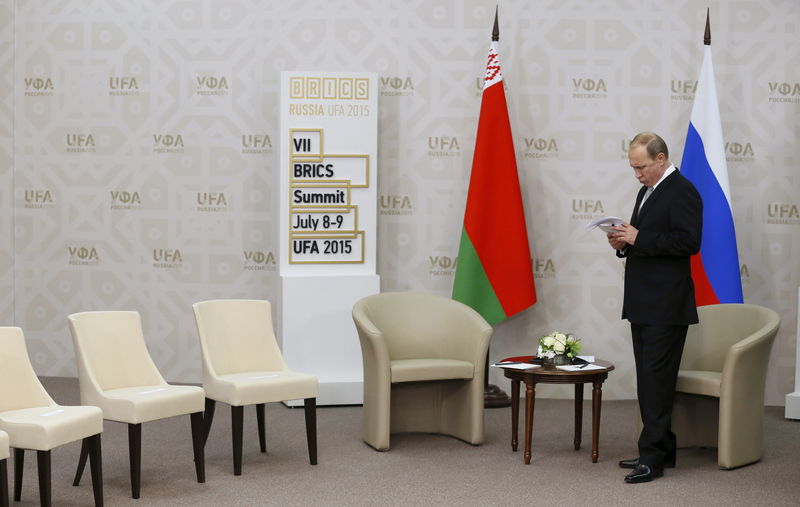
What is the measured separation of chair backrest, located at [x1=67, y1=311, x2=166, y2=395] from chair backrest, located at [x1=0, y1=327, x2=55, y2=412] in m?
0.30

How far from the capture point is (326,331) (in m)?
6.50

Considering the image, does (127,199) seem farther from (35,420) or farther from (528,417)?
(528,417)

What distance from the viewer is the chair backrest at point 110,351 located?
449 cm

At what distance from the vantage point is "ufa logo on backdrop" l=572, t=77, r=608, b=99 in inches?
277

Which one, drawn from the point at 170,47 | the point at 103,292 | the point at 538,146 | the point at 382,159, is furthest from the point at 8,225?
the point at 538,146

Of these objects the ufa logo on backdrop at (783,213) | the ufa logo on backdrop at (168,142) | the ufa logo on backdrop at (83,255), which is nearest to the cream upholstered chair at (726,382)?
the ufa logo on backdrop at (783,213)

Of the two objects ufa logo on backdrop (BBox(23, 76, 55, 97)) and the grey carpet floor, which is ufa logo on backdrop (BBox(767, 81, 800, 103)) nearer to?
the grey carpet floor

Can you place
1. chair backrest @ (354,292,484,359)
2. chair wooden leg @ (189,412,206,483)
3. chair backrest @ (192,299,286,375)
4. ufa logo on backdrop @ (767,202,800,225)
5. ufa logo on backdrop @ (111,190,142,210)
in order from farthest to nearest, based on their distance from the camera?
ufa logo on backdrop @ (111,190,142,210) → ufa logo on backdrop @ (767,202,800,225) → chair backrest @ (354,292,484,359) → chair backrest @ (192,299,286,375) → chair wooden leg @ (189,412,206,483)

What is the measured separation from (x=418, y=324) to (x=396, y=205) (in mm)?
1618

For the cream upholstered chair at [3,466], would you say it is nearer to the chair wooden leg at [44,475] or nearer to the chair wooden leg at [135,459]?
the chair wooden leg at [44,475]

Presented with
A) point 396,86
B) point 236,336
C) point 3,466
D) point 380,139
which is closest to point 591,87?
point 396,86

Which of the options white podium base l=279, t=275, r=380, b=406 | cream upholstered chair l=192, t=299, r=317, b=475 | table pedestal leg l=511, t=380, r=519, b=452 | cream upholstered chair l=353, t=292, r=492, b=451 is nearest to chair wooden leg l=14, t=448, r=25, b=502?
cream upholstered chair l=192, t=299, r=317, b=475

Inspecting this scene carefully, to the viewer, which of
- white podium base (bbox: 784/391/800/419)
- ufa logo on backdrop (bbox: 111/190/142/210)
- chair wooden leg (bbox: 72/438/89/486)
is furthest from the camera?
ufa logo on backdrop (bbox: 111/190/142/210)

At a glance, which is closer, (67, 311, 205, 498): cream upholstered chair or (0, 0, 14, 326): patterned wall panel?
(67, 311, 205, 498): cream upholstered chair
